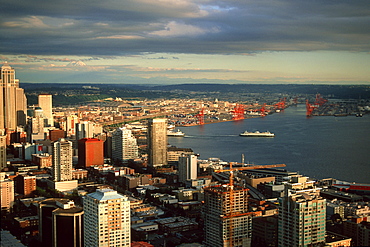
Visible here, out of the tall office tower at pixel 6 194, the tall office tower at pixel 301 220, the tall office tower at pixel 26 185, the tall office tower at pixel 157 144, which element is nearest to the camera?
the tall office tower at pixel 301 220

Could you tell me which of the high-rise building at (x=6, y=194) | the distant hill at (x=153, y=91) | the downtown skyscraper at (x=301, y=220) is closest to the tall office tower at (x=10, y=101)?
the distant hill at (x=153, y=91)

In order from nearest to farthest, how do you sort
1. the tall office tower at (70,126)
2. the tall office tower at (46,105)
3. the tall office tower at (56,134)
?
the tall office tower at (56,134)
the tall office tower at (70,126)
the tall office tower at (46,105)

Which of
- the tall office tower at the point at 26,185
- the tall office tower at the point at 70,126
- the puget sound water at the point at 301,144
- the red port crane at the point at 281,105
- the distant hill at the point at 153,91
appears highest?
the distant hill at the point at 153,91

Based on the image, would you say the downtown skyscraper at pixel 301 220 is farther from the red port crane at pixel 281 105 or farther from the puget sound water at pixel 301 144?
the red port crane at pixel 281 105

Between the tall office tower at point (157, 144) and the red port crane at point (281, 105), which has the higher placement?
the red port crane at point (281, 105)

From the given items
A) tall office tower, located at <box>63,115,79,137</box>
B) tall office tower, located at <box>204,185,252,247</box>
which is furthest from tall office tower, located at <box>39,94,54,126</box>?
tall office tower, located at <box>204,185,252,247</box>

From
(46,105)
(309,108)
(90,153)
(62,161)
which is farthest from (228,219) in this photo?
(309,108)

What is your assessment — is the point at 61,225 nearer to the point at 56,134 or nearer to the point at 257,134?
the point at 56,134
